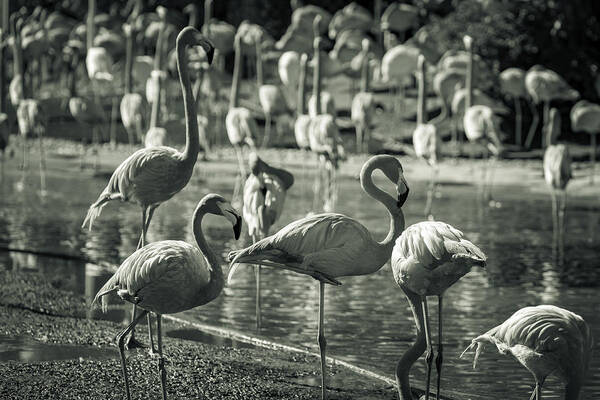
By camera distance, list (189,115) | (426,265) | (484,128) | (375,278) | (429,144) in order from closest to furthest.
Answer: (426,265) < (189,115) < (375,278) < (429,144) < (484,128)

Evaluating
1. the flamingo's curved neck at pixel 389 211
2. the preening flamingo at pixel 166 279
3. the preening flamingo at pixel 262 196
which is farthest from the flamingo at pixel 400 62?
the preening flamingo at pixel 166 279

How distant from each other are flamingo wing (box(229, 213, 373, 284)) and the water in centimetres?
80

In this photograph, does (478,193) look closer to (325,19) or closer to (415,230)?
(415,230)

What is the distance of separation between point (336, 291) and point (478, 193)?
6.79 meters

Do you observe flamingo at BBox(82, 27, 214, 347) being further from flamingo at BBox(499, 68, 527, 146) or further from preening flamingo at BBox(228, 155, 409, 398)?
flamingo at BBox(499, 68, 527, 146)

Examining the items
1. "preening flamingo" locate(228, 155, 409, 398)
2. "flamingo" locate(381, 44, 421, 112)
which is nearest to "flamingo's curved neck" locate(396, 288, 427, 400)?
"preening flamingo" locate(228, 155, 409, 398)

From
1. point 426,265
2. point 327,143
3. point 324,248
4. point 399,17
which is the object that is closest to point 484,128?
point 327,143

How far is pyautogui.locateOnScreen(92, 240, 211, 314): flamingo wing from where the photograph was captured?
205 inches

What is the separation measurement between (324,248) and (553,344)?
134 centimetres

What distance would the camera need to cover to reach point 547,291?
26.8 feet

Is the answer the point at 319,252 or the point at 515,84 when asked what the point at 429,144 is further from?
the point at 319,252

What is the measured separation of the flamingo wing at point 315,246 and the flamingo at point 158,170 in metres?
1.53

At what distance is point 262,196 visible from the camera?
23.6 ft

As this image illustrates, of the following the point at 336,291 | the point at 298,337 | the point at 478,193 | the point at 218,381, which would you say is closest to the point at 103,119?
the point at 478,193
